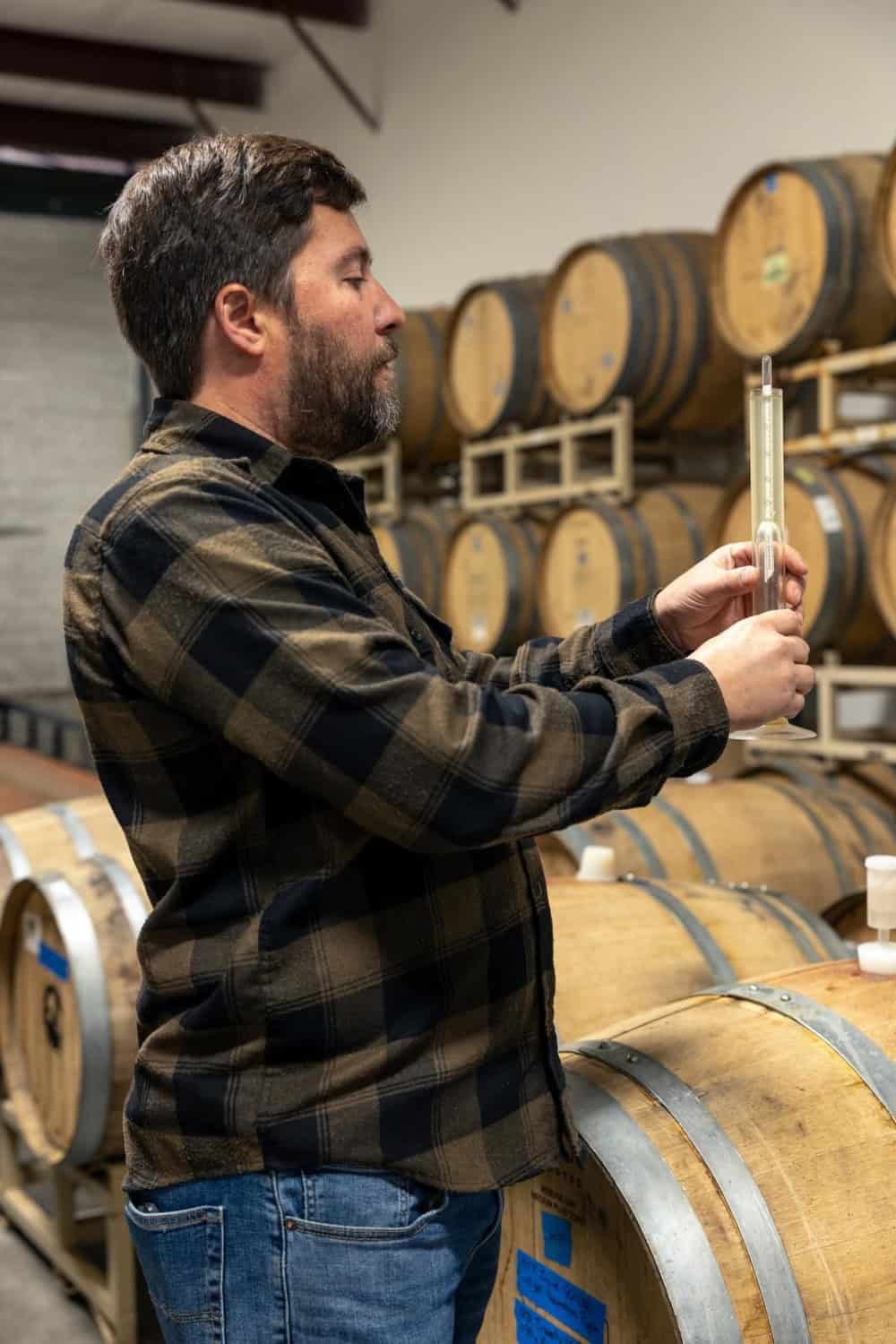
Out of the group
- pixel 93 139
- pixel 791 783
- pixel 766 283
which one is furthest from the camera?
pixel 93 139

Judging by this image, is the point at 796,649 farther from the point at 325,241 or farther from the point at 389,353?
the point at 325,241

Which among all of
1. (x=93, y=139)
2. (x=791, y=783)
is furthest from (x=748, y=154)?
(x=93, y=139)

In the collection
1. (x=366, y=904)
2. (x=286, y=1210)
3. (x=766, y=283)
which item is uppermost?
(x=766, y=283)

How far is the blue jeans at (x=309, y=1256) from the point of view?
136 cm

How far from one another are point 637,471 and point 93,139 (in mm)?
6500

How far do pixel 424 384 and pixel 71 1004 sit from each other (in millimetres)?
4138

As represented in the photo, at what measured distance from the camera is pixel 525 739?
129cm

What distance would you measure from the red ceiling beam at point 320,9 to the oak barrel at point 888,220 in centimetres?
537

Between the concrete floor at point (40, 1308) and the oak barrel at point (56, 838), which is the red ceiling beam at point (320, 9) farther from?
the concrete floor at point (40, 1308)

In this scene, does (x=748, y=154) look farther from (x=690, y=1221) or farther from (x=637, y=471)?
(x=690, y=1221)

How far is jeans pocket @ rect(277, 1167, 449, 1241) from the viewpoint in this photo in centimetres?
136

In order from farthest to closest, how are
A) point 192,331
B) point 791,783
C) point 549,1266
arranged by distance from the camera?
point 791,783, point 549,1266, point 192,331

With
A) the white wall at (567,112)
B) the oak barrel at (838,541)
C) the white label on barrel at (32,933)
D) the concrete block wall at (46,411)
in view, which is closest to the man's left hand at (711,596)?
the white label on barrel at (32,933)

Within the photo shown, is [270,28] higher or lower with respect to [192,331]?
higher
